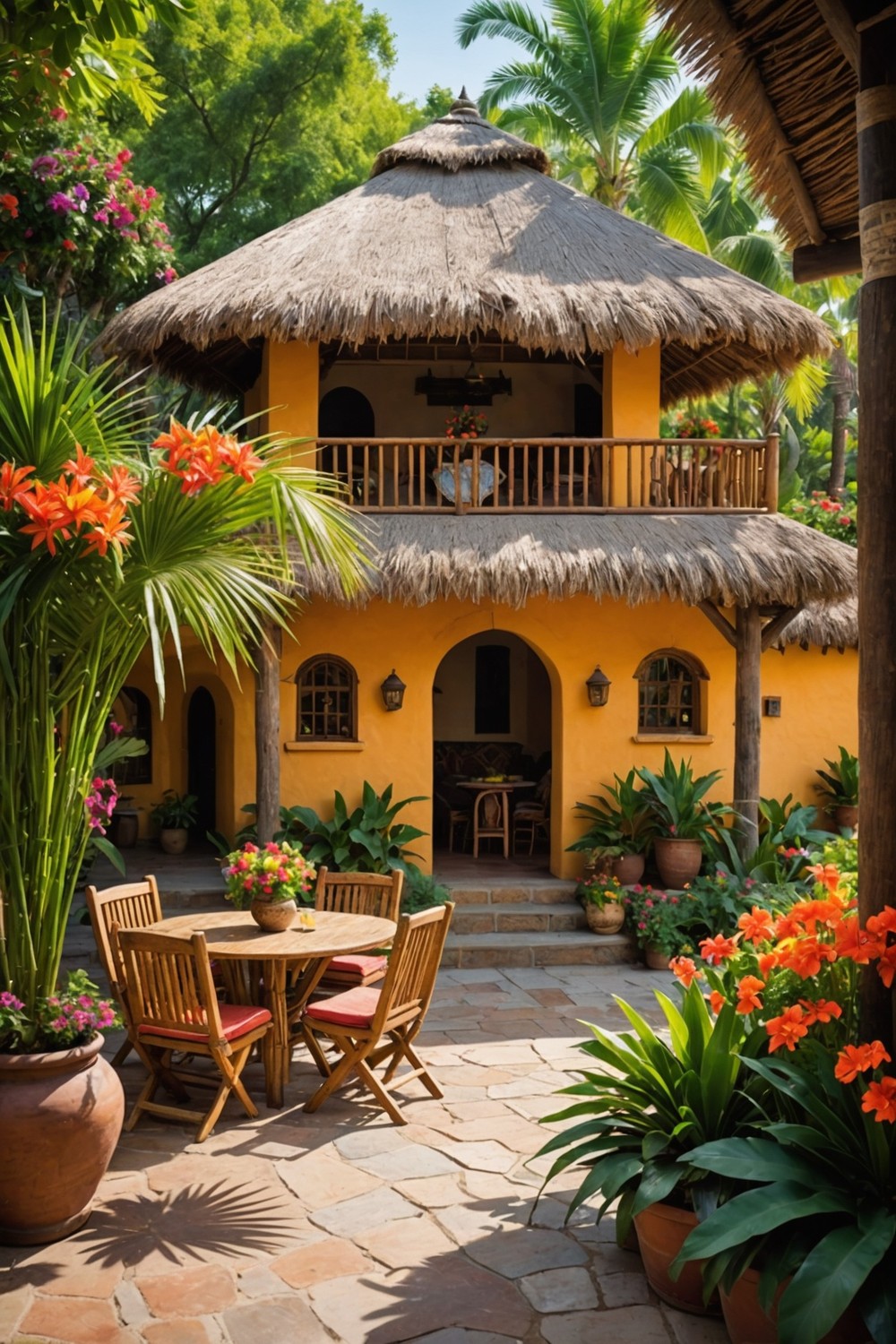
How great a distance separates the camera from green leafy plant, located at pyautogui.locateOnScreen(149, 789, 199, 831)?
12570 millimetres

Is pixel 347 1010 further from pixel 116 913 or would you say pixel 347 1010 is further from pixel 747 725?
pixel 747 725

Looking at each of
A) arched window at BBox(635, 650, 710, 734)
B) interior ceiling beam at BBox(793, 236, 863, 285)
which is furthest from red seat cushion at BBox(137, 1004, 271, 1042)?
arched window at BBox(635, 650, 710, 734)

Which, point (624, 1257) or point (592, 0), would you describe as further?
point (592, 0)

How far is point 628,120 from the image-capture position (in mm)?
18141

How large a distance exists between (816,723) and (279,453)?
6070mm

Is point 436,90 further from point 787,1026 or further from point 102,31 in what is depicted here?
point 787,1026

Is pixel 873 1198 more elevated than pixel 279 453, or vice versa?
pixel 279 453

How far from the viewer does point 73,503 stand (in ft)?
13.5

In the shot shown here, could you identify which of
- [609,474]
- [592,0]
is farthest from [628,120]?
[609,474]

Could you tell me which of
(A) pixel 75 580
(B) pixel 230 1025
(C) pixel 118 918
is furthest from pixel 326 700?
(A) pixel 75 580

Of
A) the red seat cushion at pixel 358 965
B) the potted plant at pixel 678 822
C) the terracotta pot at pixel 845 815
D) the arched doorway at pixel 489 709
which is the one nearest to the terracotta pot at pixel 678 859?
the potted plant at pixel 678 822

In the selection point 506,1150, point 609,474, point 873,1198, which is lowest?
point 506,1150

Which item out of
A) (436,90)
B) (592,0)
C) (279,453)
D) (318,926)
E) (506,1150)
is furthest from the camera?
(436,90)

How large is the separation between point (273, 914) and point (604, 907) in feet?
13.8
